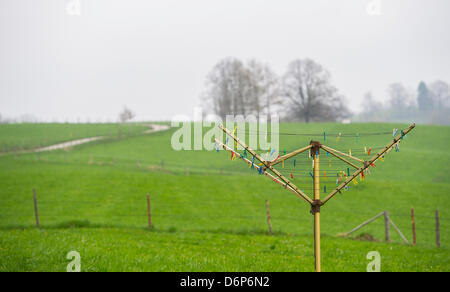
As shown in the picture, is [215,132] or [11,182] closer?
[215,132]

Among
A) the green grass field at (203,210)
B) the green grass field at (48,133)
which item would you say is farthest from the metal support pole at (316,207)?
the green grass field at (48,133)

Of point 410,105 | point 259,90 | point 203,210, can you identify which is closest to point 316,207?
point 203,210

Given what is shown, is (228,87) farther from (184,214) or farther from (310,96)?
(184,214)

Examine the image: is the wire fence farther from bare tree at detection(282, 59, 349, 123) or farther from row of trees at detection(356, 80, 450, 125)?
row of trees at detection(356, 80, 450, 125)

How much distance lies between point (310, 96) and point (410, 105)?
5627cm

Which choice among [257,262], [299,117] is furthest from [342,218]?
[299,117]

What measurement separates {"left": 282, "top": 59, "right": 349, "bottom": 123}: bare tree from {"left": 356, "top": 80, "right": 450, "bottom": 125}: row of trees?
1684 inches

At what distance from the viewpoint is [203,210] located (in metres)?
25.0

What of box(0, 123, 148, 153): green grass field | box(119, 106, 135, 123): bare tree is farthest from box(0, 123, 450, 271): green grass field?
box(119, 106, 135, 123): bare tree

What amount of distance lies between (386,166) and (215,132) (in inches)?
1605

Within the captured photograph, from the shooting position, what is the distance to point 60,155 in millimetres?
49594

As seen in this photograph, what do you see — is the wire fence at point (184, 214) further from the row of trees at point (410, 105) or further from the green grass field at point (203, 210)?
the row of trees at point (410, 105)
